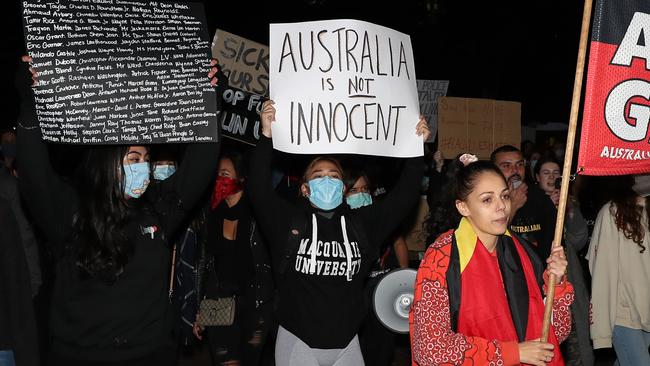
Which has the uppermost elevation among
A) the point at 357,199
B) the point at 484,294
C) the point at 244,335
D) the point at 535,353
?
the point at 357,199

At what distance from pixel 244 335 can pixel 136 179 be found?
3.04 m

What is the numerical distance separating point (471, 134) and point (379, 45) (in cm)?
478

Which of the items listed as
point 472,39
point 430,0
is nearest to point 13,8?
point 430,0

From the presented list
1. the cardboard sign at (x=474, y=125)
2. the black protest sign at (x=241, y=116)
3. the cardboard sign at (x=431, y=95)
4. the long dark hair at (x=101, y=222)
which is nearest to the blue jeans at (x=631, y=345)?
the black protest sign at (x=241, y=116)

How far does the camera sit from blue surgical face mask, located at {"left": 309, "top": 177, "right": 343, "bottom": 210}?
548 cm

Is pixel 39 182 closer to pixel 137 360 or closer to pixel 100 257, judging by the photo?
pixel 100 257

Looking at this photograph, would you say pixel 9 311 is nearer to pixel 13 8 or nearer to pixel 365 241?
pixel 365 241

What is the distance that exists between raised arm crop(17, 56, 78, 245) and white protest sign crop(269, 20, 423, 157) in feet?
4.93

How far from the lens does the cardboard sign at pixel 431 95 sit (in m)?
12.2

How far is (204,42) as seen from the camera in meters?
4.86

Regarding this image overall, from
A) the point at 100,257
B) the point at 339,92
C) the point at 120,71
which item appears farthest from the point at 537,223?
the point at 100,257

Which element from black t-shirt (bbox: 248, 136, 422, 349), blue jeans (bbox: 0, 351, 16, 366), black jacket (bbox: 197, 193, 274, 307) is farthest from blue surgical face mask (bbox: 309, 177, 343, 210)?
blue jeans (bbox: 0, 351, 16, 366)

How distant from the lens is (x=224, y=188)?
25.3 ft

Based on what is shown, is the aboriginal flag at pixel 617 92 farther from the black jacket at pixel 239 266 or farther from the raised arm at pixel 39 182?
the black jacket at pixel 239 266
